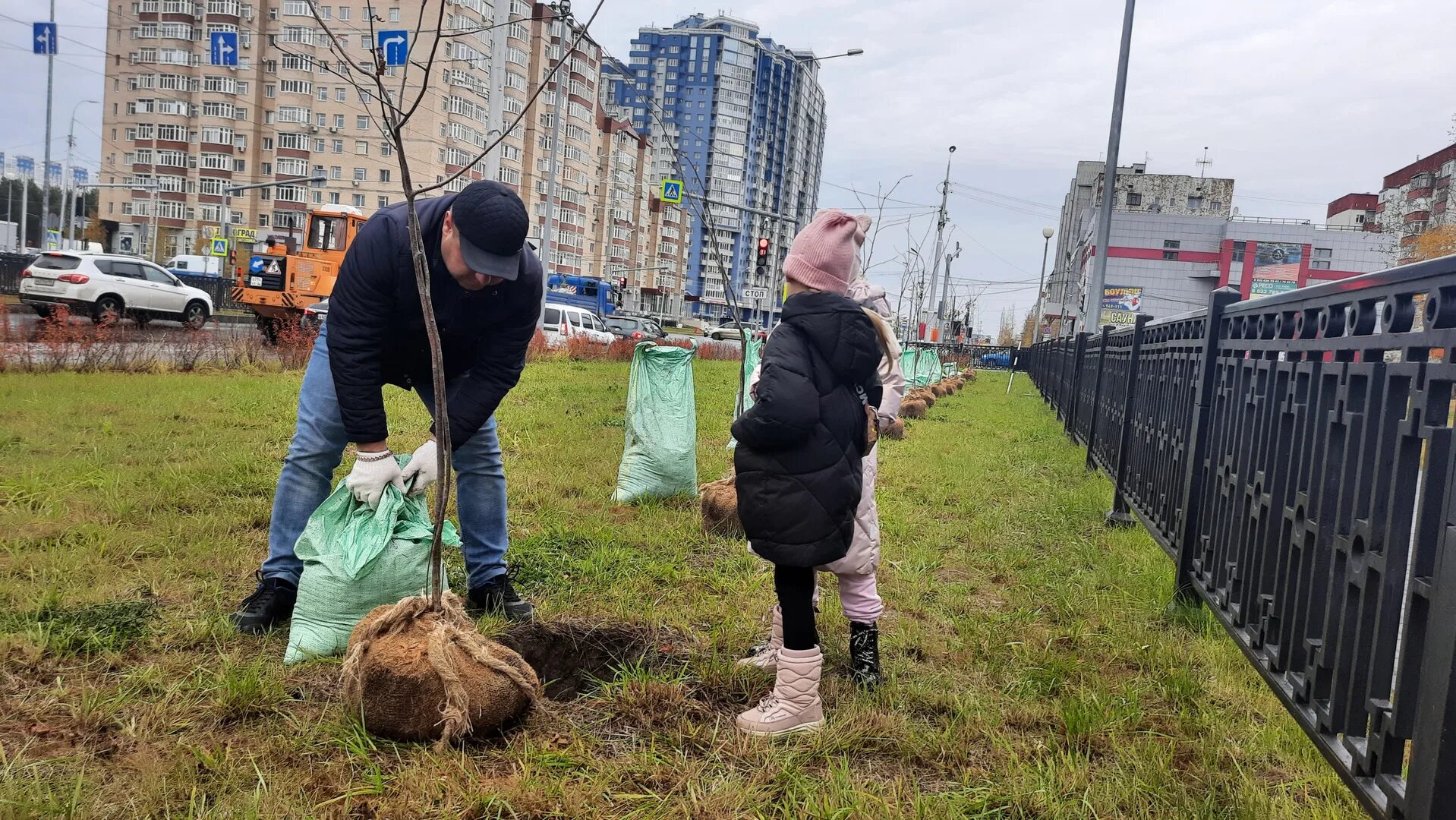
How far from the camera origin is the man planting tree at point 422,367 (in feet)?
9.11

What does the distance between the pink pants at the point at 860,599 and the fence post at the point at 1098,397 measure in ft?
20.2

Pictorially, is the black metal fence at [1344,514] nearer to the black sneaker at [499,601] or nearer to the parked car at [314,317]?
the black sneaker at [499,601]

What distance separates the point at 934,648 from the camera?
327cm

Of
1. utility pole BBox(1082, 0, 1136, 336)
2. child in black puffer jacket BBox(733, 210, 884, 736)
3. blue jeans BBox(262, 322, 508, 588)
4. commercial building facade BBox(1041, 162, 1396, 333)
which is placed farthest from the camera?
commercial building facade BBox(1041, 162, 1396, 333)

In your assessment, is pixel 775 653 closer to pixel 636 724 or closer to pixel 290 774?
pixel 636 724

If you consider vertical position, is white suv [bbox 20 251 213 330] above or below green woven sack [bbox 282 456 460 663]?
above

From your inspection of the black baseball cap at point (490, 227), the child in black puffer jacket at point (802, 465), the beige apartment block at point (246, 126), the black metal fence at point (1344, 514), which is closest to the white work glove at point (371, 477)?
the black baseball cap at point (490, 227)

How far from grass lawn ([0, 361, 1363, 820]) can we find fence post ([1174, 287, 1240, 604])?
191mm

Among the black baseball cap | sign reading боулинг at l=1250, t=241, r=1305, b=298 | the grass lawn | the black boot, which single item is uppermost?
sign reading боулинг at l=1250, t=241, r=1305, b=298

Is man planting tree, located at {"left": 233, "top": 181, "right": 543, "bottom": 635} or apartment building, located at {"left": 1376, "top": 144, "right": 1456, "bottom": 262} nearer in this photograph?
man planting tree, located at {"left": 233, "top": 181, "right": 543, "bottom": 635}

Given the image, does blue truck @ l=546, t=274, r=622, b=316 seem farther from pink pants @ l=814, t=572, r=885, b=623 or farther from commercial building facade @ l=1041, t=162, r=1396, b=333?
pink pants @ l=814, t=572, r=885, b=623

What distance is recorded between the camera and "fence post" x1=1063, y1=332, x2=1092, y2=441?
11289 millimetres

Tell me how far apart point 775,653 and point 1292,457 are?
1616mm

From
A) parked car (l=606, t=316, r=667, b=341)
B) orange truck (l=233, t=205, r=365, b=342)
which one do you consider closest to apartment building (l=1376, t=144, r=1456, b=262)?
parked car (l=606, t=316, r=667, b=341)
